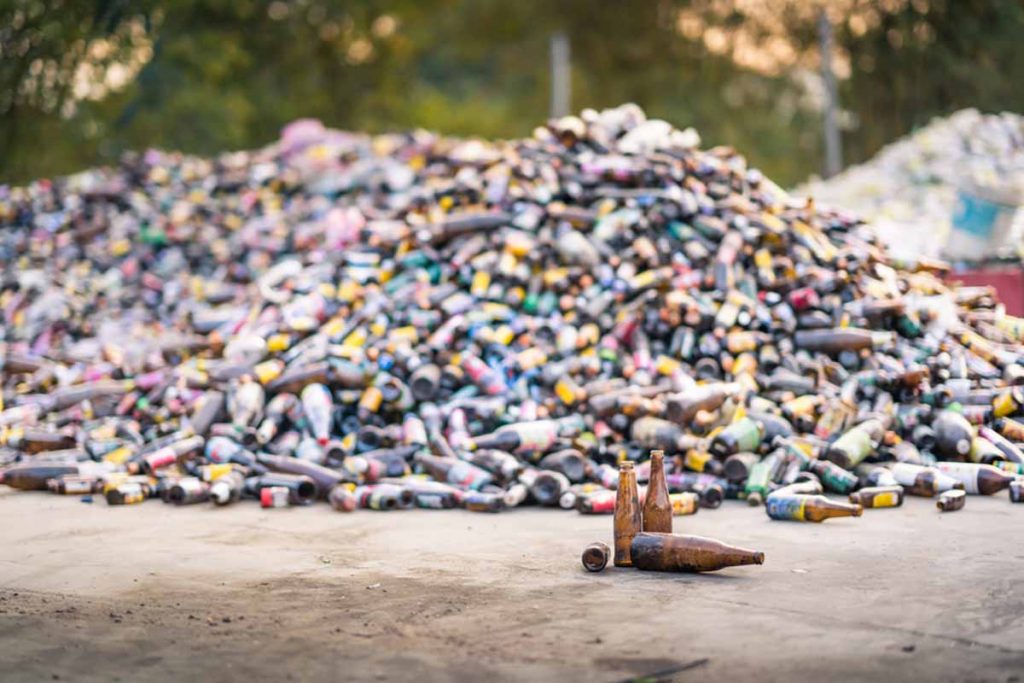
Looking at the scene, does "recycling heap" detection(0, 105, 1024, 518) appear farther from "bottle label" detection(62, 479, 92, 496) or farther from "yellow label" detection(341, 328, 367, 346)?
"yellow label" detection(341, 328, 367, 346)

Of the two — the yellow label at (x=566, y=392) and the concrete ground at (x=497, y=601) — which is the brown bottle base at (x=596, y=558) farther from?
the yellow label at (x=566, y=392)

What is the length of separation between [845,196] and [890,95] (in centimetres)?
1614

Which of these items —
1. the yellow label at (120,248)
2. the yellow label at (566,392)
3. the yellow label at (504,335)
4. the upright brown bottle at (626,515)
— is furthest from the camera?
the yellow label at (120,248)

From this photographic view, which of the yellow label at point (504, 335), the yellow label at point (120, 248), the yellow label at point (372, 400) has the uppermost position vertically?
the yellow label at point (120, 248)

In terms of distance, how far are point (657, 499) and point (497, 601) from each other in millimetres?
989

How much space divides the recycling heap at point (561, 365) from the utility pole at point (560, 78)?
1885 cm

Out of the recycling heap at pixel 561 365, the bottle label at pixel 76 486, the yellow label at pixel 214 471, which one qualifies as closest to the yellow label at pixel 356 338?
the recycling heap at pixel 561 365

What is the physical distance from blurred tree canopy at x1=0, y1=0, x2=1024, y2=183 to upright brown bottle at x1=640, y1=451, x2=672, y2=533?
1473 cm

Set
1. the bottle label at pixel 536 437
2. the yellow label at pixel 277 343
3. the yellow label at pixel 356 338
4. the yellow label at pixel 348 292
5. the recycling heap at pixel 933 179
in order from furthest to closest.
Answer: the recycling heap at pixel 933 179, the yellow label at pixel 348 292, the yellow label at pixel 277 343, the yellow label at pixel 356 338, the bottle label at pixel 536 437

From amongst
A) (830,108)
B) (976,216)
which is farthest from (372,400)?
(830,108)

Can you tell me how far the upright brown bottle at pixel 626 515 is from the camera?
5.96m

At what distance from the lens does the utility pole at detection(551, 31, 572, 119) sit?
30.8 m

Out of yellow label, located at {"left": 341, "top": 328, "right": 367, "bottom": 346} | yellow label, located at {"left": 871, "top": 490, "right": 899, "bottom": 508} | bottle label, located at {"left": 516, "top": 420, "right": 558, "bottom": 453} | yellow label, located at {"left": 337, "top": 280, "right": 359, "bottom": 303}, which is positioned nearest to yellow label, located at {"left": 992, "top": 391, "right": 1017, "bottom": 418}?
yellow label, located at {"left": 871, "top": 490, "right": 899, "bottom": 508}

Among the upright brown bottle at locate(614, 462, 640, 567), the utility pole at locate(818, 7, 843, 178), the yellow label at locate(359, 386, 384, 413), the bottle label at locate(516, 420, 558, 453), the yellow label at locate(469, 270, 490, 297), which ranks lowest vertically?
the upright brown bottle at locate(614, 462, 640, 567)
